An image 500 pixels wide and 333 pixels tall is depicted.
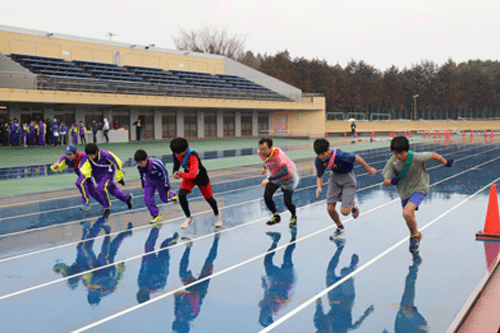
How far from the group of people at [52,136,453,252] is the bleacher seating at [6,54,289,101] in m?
28.0

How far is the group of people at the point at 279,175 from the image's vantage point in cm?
791

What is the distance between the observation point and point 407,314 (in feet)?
17.9

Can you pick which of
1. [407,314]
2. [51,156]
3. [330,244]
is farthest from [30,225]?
[51,156]

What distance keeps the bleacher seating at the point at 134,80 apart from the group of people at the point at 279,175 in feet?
91.8

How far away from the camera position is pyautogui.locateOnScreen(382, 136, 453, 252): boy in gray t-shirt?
7727 mm

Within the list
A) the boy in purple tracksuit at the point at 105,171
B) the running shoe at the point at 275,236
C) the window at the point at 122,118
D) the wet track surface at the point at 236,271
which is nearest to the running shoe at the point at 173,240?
the wet track surface at the point at 236,271

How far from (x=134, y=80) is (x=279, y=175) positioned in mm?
40066

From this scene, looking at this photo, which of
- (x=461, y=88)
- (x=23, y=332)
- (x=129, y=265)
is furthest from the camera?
(x=461, y=88)

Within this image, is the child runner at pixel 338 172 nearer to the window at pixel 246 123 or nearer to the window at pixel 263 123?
the window at pixel 246 123

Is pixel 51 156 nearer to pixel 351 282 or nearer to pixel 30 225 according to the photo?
pixel 30 225

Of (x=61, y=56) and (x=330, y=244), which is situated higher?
(x=61, y=56)

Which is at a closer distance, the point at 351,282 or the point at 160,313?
the point at 160,313

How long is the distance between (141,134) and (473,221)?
40419 mm

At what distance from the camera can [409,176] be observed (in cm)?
804
